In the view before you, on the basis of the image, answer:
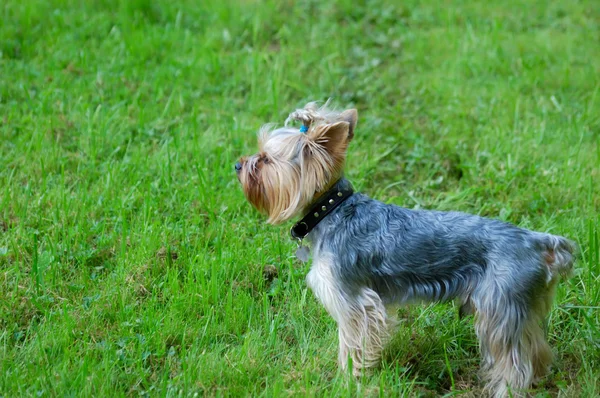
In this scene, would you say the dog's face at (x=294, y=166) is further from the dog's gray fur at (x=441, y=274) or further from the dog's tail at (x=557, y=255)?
the dog's tail at (x=557, y=255)

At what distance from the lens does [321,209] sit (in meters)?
4.62

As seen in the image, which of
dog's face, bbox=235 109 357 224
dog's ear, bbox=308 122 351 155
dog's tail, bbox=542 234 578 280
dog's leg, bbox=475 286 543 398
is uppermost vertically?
dog's ear, bbox=308 122 351 155

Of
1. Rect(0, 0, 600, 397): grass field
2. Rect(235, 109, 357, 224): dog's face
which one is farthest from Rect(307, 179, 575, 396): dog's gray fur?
Rect(0, 0, 600, 397): grass field

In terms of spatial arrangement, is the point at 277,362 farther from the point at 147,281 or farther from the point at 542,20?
the point at 542,20

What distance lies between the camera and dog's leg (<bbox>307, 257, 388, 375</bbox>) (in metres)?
4.48

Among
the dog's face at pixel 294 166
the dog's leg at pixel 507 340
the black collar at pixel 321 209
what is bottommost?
the dog's leg at pixel 507 340

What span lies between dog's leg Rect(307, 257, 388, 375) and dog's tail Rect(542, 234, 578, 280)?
108cm

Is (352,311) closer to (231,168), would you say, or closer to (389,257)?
(389,257)

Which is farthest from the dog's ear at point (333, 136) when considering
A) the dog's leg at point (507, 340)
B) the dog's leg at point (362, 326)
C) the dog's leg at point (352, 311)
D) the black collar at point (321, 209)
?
the dog's leg at point (507, 340)

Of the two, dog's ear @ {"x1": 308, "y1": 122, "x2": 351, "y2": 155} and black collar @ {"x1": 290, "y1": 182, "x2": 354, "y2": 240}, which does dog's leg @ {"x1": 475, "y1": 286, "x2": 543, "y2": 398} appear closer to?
black collar @ {"x1": 290, "y1": 182, "x2": 354, "y2": 240}

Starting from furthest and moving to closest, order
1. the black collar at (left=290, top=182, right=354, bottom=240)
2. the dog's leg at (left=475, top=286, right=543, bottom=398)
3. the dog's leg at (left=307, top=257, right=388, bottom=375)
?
the black collar at (left=290, top=182, right=354, bottom=240), the dog's leg at (left=307, top=257, right=388, bottom=375), the dog's leg at (left=475, top=286, right=543, bottom=398)

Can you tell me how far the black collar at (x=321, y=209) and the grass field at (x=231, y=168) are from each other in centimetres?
78

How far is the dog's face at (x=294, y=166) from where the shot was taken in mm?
4445

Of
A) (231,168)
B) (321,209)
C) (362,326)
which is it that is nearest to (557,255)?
(362,326)
